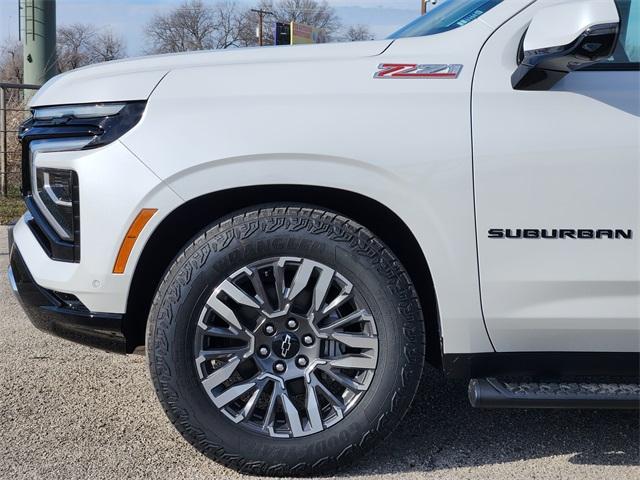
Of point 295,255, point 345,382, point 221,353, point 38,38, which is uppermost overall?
point 38,38

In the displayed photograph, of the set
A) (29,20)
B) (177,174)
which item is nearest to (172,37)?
(29,20)

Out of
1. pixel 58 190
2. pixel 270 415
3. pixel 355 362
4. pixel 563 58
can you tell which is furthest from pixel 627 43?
pixel 58 190

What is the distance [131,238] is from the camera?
2617mm

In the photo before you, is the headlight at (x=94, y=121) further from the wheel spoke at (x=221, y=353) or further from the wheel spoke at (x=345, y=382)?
the wheel spoke at (x=345, y=382)

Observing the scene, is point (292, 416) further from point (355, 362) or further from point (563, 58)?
point (563, 58)

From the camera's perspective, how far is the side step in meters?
2.57

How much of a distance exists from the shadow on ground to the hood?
1.61 m

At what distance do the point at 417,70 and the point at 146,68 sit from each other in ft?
3.38

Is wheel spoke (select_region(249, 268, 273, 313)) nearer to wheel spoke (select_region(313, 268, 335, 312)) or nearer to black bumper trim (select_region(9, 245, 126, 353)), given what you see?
wheel spoke (select_region(313, 268, 335, 312))

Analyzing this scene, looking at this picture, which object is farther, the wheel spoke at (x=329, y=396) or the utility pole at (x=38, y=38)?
the utility pole at (x=38, y=38)

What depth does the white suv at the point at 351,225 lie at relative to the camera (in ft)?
8.37

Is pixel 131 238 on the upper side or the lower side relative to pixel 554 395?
upper

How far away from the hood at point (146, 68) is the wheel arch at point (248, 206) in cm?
48

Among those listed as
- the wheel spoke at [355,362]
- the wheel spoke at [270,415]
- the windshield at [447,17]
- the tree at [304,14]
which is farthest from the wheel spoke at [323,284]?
the tree at [304,14]
